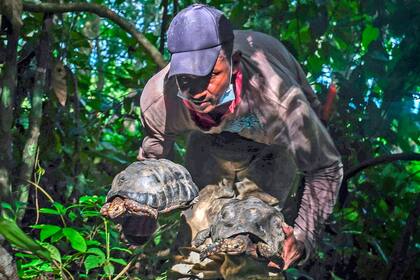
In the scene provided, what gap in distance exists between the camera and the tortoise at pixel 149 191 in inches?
85.3

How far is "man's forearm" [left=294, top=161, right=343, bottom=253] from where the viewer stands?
270 cm

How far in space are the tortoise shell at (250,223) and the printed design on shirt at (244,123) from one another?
373 millimetres

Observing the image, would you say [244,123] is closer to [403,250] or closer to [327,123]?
[327,123]

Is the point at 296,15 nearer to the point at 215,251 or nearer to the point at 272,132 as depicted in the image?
the point at 272,132

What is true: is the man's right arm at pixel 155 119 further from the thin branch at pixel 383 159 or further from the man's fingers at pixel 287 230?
the thin branch at pixel 383 159

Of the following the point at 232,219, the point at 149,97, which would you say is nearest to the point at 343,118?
the point at 149,97

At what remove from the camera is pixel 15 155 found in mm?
4160

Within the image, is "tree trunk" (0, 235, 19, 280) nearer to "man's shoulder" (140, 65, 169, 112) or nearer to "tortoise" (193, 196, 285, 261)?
"tortoise" (193, 196, 285, 261)

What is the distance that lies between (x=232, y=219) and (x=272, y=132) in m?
0.49

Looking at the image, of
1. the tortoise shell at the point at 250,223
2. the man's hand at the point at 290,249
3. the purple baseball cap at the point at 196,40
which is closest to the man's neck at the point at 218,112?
the purple baseball cap at the point at 196,40

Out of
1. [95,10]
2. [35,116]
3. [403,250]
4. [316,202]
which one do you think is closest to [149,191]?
[316,202]

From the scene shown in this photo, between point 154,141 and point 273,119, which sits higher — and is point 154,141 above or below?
below

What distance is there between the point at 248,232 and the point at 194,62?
1.95 feet

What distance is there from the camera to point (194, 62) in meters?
2.29
